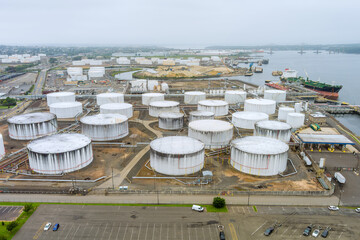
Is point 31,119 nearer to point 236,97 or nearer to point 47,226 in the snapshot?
point 47,226

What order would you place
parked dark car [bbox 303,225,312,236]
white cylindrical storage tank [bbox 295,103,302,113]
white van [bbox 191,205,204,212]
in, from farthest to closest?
white cylindrical storage tank [bbox 295,103,302,113] < white van [bbox 191,205,204,212] < parked dark car [bbox 303,225,312,236]

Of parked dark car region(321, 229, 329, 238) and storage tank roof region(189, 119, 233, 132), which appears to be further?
storage tank roof region(189, 119, 233, 132)

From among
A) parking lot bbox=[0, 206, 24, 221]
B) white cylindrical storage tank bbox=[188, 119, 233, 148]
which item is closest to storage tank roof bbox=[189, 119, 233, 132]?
white cylindrical storage tank bbox=[188, 119, 233, 148]

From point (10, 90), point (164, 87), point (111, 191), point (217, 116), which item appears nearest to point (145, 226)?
point (111, 191)

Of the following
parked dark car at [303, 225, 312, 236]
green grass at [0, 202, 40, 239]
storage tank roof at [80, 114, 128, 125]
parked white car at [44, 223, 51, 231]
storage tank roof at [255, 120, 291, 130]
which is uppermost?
storage tank roof at [80, 114, 128, 125]

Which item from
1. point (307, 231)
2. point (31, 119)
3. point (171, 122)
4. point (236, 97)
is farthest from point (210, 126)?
point (31, 119)

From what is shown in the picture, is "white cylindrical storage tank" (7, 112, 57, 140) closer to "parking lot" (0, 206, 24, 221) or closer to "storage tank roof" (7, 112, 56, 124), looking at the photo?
"storage tank roof" (7, 112, 56, 124)
